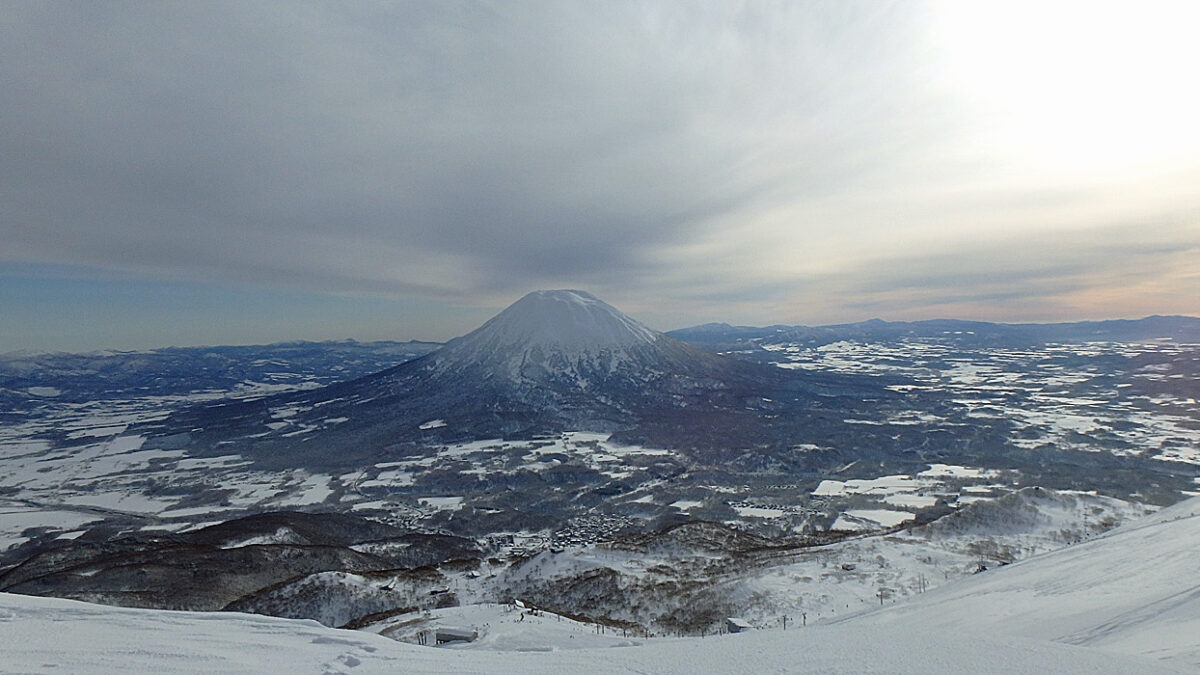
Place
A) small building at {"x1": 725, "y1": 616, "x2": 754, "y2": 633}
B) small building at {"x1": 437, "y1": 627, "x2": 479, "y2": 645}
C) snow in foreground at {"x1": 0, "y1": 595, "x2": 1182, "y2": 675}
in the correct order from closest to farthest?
1. snow in foreground at {"x1": 0, "y1": 595, "x2": 1182, "y2": 675}
2. small building at {"x1": 437, "y1": 627, "x2": 479, "y2": 645}
3. small building at {"x1": 725, "y1": 616, "x2": 754, "y2": 633}

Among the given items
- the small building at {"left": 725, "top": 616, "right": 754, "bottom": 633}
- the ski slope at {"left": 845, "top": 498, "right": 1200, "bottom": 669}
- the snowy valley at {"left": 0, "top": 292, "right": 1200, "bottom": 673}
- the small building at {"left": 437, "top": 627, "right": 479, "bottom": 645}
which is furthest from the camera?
the small building at {"left": 725, "top": 616, "right": 754, "bottom": 633}

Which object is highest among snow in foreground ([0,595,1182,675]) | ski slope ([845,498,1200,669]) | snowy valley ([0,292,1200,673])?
snow in foreground ([0,595,1182,675])

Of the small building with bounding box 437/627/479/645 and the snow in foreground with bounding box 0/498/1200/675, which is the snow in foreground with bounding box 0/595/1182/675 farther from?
the small building with bounding box 437/627/479/645

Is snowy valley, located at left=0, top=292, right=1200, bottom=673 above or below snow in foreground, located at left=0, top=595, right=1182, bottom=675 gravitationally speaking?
below

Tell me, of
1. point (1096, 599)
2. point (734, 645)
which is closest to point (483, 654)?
point (734, 645)

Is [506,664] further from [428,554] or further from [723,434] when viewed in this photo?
[723,434]

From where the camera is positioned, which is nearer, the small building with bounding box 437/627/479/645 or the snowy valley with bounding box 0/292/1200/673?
the snowy valley with bounding box 0/292/1200/673

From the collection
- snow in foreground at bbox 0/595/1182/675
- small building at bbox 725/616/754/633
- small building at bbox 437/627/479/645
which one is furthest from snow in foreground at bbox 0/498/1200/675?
small building at bbox 725/616/754/633
